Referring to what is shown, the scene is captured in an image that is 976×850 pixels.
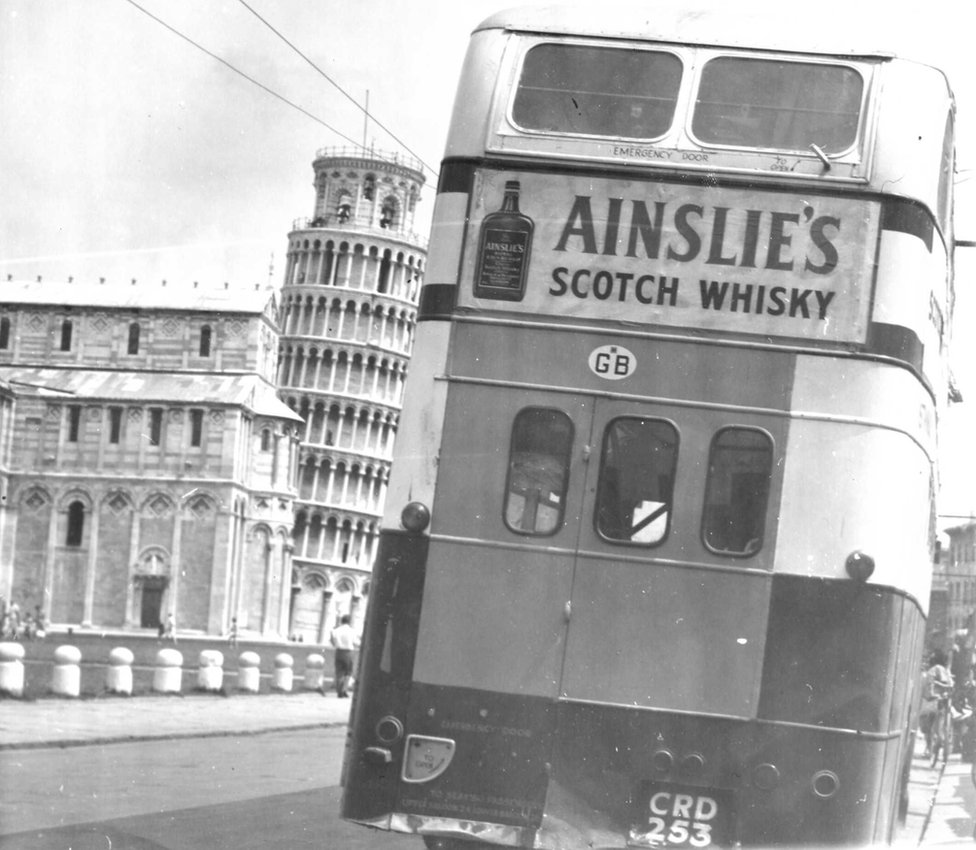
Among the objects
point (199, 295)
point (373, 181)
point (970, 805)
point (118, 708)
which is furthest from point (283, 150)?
point (373, 181)

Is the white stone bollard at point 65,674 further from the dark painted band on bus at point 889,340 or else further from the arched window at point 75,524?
the arched window at point 75,524

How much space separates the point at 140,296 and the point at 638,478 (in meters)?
96.4

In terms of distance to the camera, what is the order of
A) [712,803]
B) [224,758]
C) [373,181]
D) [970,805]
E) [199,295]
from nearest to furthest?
[712,803] → [970,805] → [224,758] → [199,295] → [373,181]

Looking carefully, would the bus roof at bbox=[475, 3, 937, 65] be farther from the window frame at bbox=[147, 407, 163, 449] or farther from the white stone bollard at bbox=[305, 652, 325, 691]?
the window frame at bbox=[147, 407, 163, 449]

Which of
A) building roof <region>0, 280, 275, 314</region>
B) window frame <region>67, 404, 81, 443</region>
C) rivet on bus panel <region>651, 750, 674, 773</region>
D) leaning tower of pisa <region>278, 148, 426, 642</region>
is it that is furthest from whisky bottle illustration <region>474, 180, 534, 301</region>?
leaning tower of pisa <region>278, 148, 426, 642</region>

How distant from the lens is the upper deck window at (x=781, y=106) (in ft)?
29.2

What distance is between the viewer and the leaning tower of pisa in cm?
11962

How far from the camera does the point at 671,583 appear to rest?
888 cm

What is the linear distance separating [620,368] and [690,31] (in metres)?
1.74

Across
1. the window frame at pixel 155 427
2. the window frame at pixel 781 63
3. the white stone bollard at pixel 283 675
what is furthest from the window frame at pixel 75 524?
the window frame at pixel 781 63

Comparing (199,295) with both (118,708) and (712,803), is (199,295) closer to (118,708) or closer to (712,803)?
(118,708)

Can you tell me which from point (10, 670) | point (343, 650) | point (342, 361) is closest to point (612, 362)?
point (10, 670)

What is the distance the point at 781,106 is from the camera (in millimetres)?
8969

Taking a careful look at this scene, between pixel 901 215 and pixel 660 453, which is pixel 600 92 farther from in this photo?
pixel 660 453
